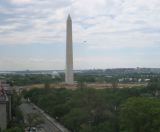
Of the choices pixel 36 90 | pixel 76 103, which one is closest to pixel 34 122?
pixel 76 103

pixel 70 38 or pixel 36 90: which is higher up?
pixel 70 38

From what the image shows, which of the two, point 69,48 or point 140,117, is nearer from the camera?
point 140,117

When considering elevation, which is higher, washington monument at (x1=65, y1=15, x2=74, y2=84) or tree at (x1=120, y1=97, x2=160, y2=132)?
washington monument at (x1=65, y1=15, x2=74, y2=84)

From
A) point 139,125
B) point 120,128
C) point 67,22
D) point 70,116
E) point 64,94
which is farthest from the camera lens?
point 67,22

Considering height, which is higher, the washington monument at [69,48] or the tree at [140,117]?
the washington monument at [69,48]

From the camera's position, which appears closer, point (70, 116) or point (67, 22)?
point (70, 116)

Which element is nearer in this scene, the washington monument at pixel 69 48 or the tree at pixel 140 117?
the tree at pixel 140 117

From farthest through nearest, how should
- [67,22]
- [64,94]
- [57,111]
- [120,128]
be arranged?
[67,22] < [64,94] < [57,111] < [120,128]

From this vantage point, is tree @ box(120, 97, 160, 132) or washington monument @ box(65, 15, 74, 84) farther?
washington monument @ box(65, 15, 74, 84)

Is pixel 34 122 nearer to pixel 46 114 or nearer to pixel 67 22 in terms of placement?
pixel 46 114

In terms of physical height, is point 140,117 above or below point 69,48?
below
